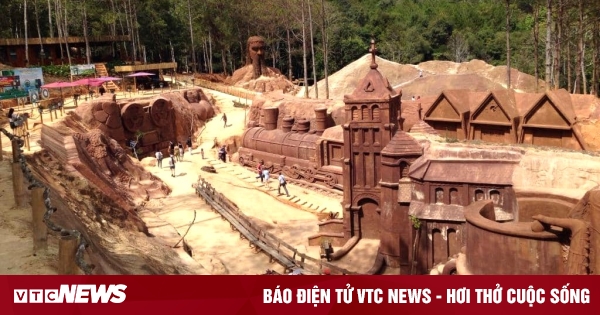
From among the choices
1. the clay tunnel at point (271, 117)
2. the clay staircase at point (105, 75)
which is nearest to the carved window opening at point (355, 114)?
the clay tunnel at point (271, 117)

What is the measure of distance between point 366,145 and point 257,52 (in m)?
43.3

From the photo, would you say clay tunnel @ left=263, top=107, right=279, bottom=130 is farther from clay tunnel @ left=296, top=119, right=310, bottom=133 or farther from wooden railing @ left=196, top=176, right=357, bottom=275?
wooden railing @ left=196, top=176, right=357, bottom=275

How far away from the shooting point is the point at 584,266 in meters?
13.0

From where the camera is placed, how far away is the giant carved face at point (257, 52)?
66.2 m

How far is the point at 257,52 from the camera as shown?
66.2m

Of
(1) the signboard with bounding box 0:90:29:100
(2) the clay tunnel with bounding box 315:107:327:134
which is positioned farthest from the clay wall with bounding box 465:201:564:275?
(1) the signboard with bounding box 0:90:29:100

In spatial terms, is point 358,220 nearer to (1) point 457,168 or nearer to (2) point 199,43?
(1) point 457,168

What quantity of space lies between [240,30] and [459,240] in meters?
59.3

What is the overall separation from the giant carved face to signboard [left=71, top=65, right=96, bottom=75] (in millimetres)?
20272

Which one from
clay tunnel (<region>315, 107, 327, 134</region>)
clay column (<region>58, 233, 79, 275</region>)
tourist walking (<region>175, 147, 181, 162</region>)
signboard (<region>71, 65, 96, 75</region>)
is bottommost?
tourist walking (<region>175, 147, 181, 162</region>)

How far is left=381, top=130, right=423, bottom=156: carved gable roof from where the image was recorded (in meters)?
23.0

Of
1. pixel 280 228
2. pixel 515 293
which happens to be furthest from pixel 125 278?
pixel 280 228

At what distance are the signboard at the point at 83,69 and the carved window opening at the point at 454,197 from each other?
42202 mm

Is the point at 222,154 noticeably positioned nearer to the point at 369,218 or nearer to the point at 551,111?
the point at 369,218
